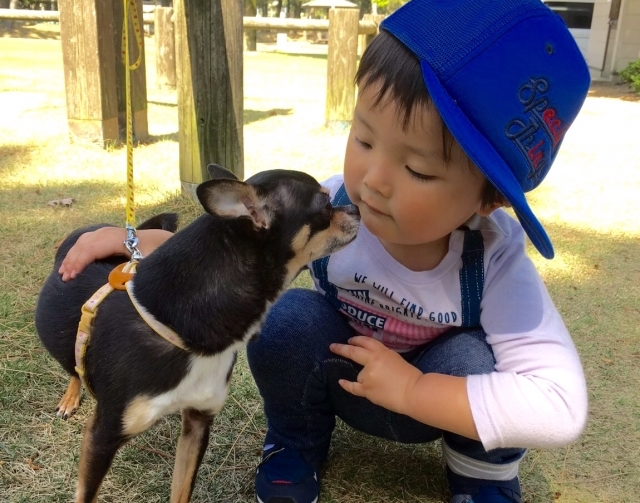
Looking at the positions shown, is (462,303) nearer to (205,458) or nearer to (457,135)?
(457,135)

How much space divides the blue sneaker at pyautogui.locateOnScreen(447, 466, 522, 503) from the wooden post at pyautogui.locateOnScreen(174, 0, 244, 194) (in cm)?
262

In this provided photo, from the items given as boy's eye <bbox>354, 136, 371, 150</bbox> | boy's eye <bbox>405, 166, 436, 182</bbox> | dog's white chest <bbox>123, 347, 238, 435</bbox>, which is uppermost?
boy's eye <bbox>354, 136, 371, 150</bbox>

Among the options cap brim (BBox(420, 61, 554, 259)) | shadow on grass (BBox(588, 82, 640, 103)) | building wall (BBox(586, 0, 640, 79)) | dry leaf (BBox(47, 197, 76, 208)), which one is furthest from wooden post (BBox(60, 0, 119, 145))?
building wall (BBox(586, 0, 640, 79))

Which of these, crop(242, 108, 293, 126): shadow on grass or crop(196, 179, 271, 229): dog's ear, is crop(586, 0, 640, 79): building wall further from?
crop(196, 179, 271, 229): dog's ear

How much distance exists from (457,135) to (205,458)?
1.34 meters

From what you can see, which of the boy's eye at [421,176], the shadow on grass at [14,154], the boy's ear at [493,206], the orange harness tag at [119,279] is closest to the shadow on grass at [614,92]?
the shadow on grass at [14,154]

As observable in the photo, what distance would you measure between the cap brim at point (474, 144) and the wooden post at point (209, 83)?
260 cm

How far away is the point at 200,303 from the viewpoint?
1.57 m

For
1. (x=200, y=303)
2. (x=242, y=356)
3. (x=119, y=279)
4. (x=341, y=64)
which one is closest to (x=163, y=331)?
(x=200, y=303)

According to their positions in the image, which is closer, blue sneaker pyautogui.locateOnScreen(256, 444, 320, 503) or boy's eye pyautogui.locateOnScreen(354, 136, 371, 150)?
boy's eye pyautogui.locateOnScreen(354, 136, 371, 150)

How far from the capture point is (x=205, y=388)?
167 cm

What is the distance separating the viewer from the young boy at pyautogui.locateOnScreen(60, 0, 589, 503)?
1383mm

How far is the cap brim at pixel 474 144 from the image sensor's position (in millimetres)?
1346

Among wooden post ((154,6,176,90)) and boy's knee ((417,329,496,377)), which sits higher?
wooden post ((154,6,176,90))
